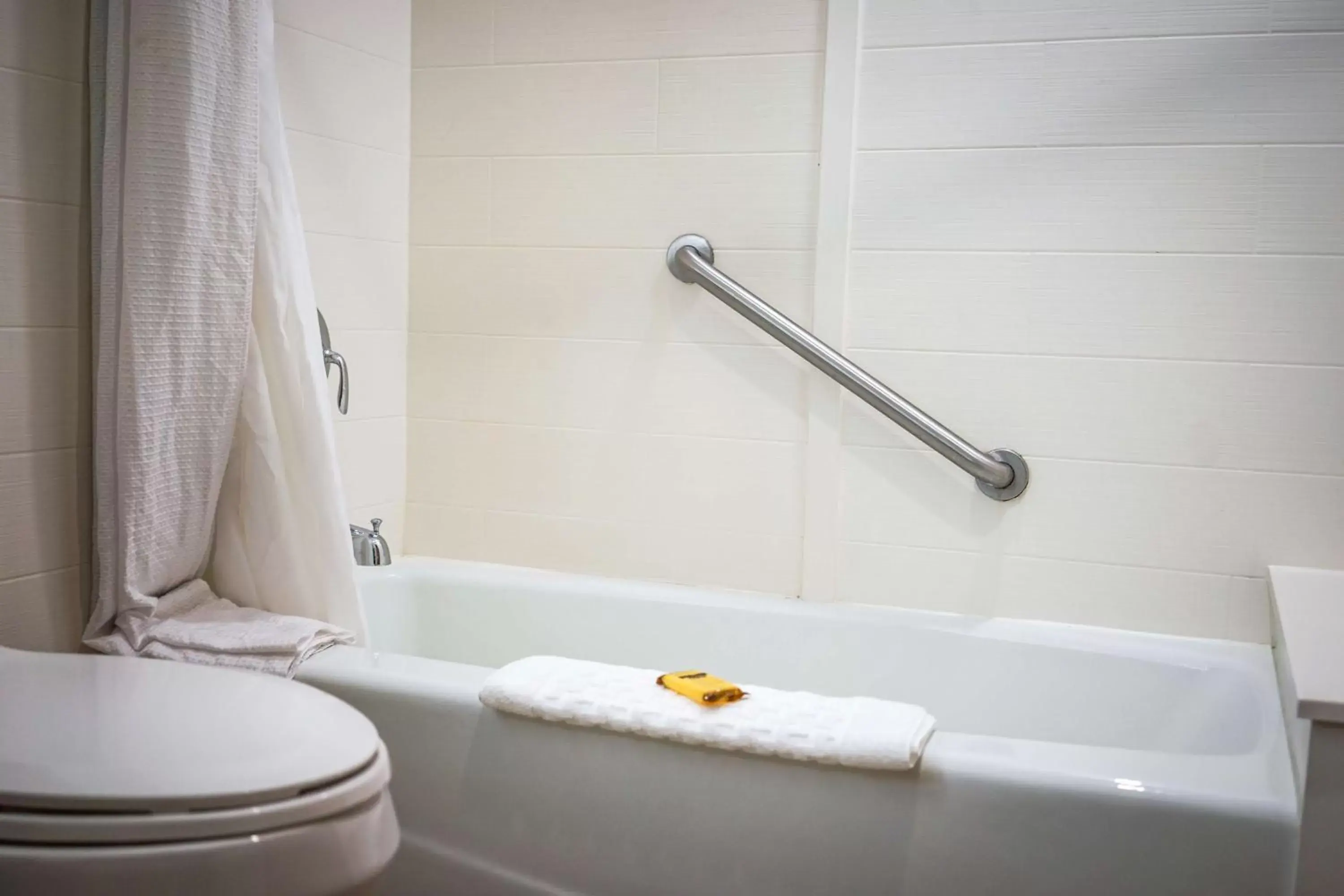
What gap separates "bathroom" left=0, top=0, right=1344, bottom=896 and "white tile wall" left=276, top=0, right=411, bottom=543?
0.5 inches

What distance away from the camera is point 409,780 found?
1.60 meters

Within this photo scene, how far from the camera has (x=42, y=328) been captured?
5.33ft

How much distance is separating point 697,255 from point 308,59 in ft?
2.56

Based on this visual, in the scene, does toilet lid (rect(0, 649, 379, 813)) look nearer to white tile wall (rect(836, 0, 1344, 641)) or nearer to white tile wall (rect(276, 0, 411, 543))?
→ white tile wall (rect(276, 0, 411, 543))

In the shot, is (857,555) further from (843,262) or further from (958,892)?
(958,892)

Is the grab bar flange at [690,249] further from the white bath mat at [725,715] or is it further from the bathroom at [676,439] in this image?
the white bath mat at [725,715]

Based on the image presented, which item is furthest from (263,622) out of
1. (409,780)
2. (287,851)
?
(287,851)

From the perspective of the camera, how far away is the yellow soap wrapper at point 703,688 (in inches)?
57.4

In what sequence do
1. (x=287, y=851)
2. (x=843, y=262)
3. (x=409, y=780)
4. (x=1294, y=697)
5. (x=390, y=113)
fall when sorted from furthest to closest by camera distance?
(x=390, y=113)
(x=843, y=262)
(x=409, y=780)
(x=1294, y=697)
(x=287, y=851)

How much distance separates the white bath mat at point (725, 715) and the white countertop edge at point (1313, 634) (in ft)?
1.34

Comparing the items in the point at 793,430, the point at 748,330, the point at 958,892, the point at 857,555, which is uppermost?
the point at 748,330

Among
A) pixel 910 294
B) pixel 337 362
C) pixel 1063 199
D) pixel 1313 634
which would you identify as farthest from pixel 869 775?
pixel 337 362

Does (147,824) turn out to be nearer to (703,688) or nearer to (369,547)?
(703,688)

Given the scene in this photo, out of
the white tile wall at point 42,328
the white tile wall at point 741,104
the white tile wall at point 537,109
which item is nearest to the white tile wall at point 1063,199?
the white tile wall at point 741,104
